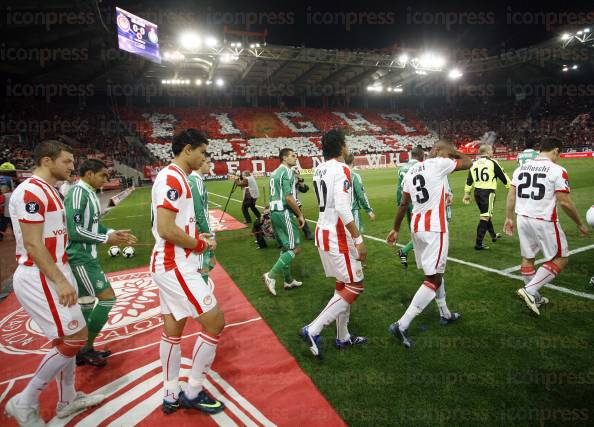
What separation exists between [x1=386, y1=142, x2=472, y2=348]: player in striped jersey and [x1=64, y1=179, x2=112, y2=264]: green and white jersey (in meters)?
3.68

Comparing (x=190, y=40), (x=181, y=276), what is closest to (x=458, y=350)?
(x=181, y=276)

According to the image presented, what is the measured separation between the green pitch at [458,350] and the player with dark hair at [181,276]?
1.18 metres

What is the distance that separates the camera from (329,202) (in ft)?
11.9

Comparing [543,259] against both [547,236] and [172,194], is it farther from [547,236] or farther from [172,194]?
[172,194]

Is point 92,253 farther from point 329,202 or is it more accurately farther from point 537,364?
point 537,364

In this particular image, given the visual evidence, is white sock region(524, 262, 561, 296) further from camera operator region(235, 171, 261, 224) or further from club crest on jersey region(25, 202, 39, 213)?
camera operator region(235, 171, 261, 224)

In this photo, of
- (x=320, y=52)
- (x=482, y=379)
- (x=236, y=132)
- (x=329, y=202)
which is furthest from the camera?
(x=236, y=132)

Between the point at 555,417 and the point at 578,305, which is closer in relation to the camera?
the point at 555,417

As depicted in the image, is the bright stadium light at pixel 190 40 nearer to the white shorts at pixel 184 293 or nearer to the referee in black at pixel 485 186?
the referee in black at pixel 485 186

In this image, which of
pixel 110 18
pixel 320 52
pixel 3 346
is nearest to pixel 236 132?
pixel 320 52

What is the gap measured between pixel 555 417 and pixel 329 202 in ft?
8.87

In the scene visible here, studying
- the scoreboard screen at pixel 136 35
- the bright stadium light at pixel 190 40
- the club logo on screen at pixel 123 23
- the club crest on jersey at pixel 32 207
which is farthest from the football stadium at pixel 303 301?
the bright stadium light at pixel 190 40

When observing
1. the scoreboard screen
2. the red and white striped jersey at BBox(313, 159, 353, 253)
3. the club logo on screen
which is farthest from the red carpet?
the club logo on screen

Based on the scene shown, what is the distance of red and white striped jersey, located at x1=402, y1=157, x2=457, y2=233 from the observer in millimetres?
3861
